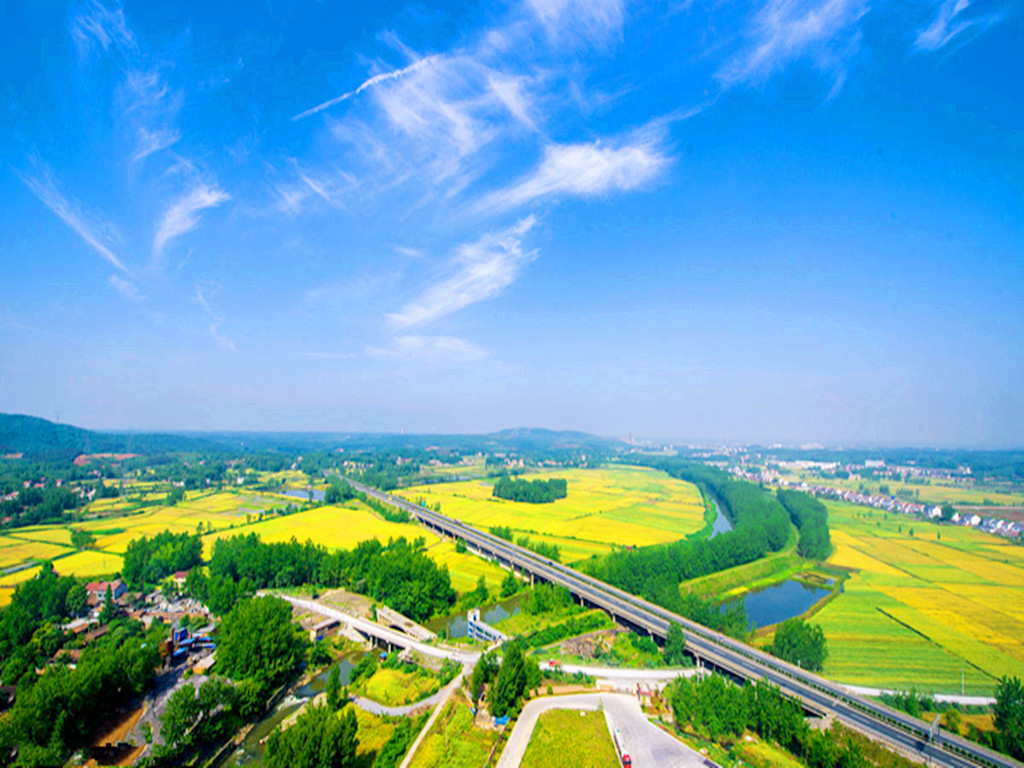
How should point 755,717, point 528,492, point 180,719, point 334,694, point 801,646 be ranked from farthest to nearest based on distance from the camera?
1. point 528,492
2. point 801,646
3. point 334,694
4. point 755,717
5. point 180,719

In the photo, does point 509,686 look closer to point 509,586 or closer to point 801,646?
point 509,586

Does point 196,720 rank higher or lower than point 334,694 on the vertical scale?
lower

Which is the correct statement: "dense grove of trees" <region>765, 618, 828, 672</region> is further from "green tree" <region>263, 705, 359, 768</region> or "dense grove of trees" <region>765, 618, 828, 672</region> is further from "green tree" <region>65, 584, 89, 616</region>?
"green tree" <region>65, 584, 89, 616</region>

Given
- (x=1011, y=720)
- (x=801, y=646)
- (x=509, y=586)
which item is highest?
(x=1011, y=720)

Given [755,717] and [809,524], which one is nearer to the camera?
[755,717]

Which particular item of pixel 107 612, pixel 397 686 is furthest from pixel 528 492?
pixel 107 612

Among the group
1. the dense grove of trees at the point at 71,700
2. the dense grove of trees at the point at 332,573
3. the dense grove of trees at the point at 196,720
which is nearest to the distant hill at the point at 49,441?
the dense grove of trees at the point at 332,573
